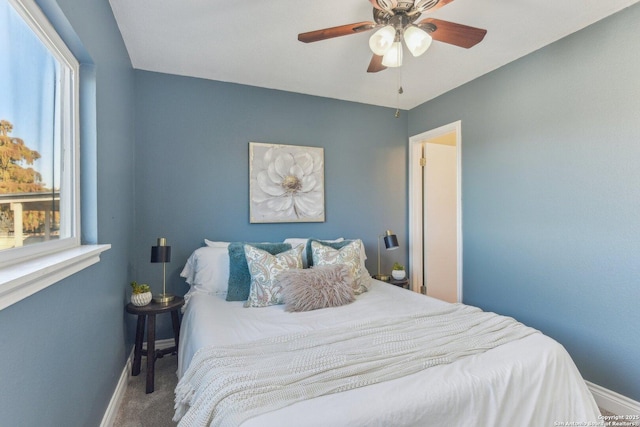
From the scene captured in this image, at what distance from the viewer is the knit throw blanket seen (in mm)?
1065

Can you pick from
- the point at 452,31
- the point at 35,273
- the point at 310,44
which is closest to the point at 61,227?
the point at 35,273

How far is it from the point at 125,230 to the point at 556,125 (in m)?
3.30

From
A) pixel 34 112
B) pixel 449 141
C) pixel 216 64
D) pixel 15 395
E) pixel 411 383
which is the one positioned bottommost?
pixel 411 383

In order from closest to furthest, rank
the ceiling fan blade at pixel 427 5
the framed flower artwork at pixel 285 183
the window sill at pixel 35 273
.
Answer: the window sill at pixel 35 273, the ceiling fan blade at pixel 427 5, the framed flower artwork at pixel 285 183

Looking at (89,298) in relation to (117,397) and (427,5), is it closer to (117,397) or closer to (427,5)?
(117,397)

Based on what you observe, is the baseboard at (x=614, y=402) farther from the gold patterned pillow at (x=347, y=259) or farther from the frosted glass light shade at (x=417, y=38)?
the frosted glass light shade at (x=417, y=38)

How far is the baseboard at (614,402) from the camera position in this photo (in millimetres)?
1869

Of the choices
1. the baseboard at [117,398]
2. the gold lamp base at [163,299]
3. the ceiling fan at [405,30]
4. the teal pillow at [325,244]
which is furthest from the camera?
the teal pillow at [325,244]

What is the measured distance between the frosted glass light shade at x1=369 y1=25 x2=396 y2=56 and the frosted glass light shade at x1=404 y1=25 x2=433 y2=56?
0.08 m

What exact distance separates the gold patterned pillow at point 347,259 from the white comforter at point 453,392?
588mm

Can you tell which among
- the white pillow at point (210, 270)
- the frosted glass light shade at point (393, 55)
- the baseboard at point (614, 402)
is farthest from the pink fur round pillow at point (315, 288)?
the baseboard at point (614, 402)

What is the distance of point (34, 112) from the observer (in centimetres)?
115

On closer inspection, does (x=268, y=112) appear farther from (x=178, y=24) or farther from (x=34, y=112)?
(x=34, y=112)

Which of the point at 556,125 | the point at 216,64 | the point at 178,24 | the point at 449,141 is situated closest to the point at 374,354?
the point at 556,125
